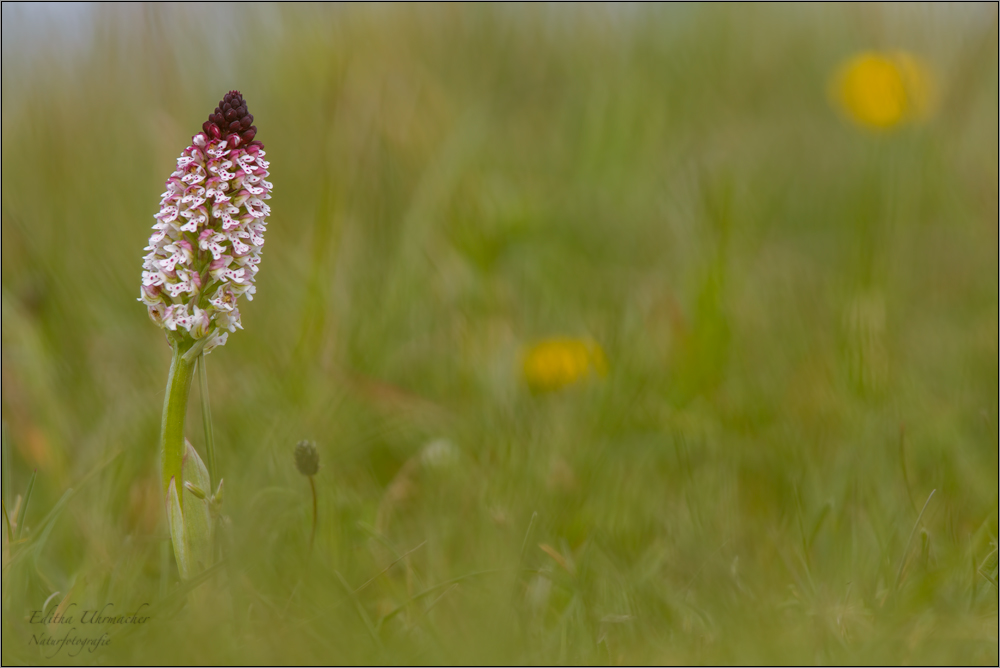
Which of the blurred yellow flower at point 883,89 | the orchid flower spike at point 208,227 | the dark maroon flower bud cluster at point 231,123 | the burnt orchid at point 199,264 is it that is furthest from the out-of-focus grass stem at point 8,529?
the blurred yellow flower at point 883,89

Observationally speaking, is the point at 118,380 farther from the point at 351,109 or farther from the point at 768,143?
the point at 768,143

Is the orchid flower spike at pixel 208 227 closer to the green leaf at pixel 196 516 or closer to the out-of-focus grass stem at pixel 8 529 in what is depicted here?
the green leaf at pixel 196 516

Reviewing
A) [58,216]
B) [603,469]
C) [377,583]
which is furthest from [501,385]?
[58,216]

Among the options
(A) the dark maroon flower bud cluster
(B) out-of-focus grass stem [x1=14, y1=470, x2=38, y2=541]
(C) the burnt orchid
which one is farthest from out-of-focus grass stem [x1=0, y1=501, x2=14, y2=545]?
(A) the dark maroon flower bud cluster

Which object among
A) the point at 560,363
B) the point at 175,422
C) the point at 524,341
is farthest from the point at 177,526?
the point at 524,341

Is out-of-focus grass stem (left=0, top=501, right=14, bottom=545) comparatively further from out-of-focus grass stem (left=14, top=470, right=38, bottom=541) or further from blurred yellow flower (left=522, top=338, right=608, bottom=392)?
blurred yellow flower (left=522, top=338, right=608, bottom=392)

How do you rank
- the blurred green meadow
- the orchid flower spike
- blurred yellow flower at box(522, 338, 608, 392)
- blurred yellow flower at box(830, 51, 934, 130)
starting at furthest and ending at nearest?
blurred yellow flower at box(830, 51, 934, 130)
blurred yellow flower at box(522, 338, 608, 392)
the blurred green meadow
the orchid flower spike
